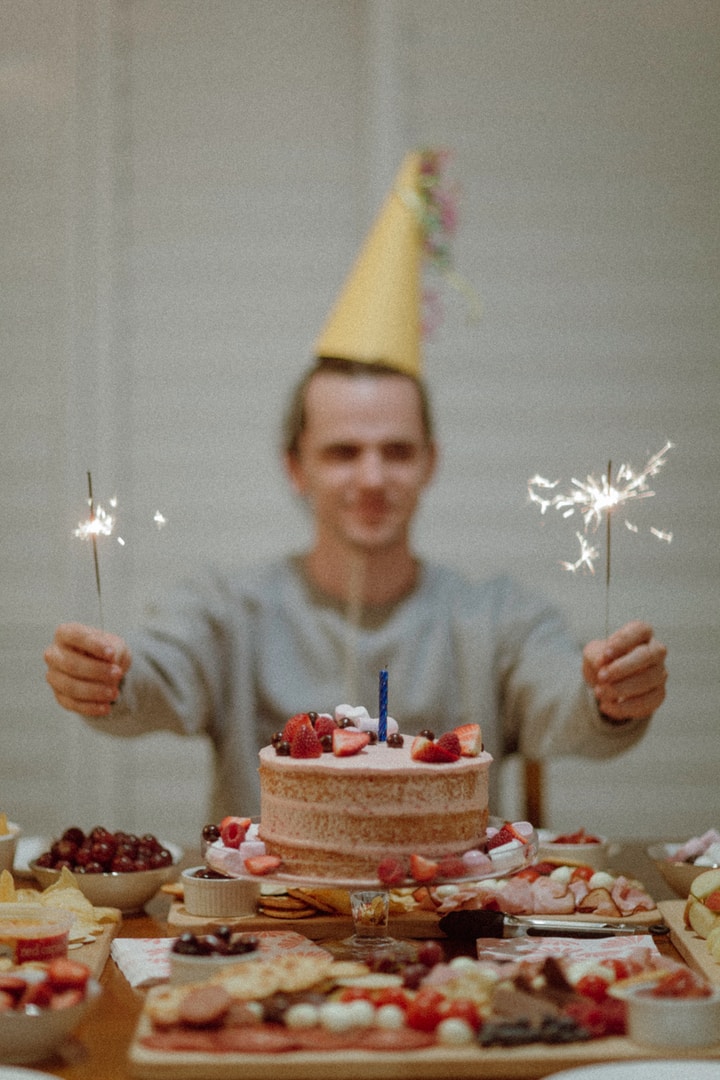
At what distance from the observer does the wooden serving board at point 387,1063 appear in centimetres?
117

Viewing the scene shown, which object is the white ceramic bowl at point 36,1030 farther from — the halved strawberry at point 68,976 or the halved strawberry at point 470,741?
the halved strawberry at point 470,741

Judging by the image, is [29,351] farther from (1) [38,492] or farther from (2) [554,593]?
(2) [554,593]

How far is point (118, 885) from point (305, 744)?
1.41ft

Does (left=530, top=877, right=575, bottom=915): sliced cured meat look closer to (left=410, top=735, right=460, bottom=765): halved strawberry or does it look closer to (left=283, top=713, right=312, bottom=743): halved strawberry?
(left=410, top=735, right=460, bottom=765): halved strawberry

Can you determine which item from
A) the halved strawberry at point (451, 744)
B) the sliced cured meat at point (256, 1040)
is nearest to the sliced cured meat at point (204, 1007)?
the sliced cured meat at point (256, 1040)

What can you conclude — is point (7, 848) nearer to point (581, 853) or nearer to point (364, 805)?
point (364, 805)

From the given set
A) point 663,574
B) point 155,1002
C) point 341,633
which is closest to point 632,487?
point 663,574

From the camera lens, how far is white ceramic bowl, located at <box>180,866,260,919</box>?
5.69 feet

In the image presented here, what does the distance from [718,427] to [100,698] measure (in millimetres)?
1878

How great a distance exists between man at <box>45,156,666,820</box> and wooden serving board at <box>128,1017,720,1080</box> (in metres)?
1.72

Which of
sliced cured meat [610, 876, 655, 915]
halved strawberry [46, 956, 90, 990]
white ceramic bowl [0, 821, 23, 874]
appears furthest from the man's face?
halved strawberry [46, 956, 90, 990]

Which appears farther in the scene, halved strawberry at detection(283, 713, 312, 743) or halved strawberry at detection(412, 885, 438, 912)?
halved strawberry at detection(412, 885, 438, 912)

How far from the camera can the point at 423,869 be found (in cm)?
146

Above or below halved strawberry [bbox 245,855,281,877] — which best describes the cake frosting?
above
